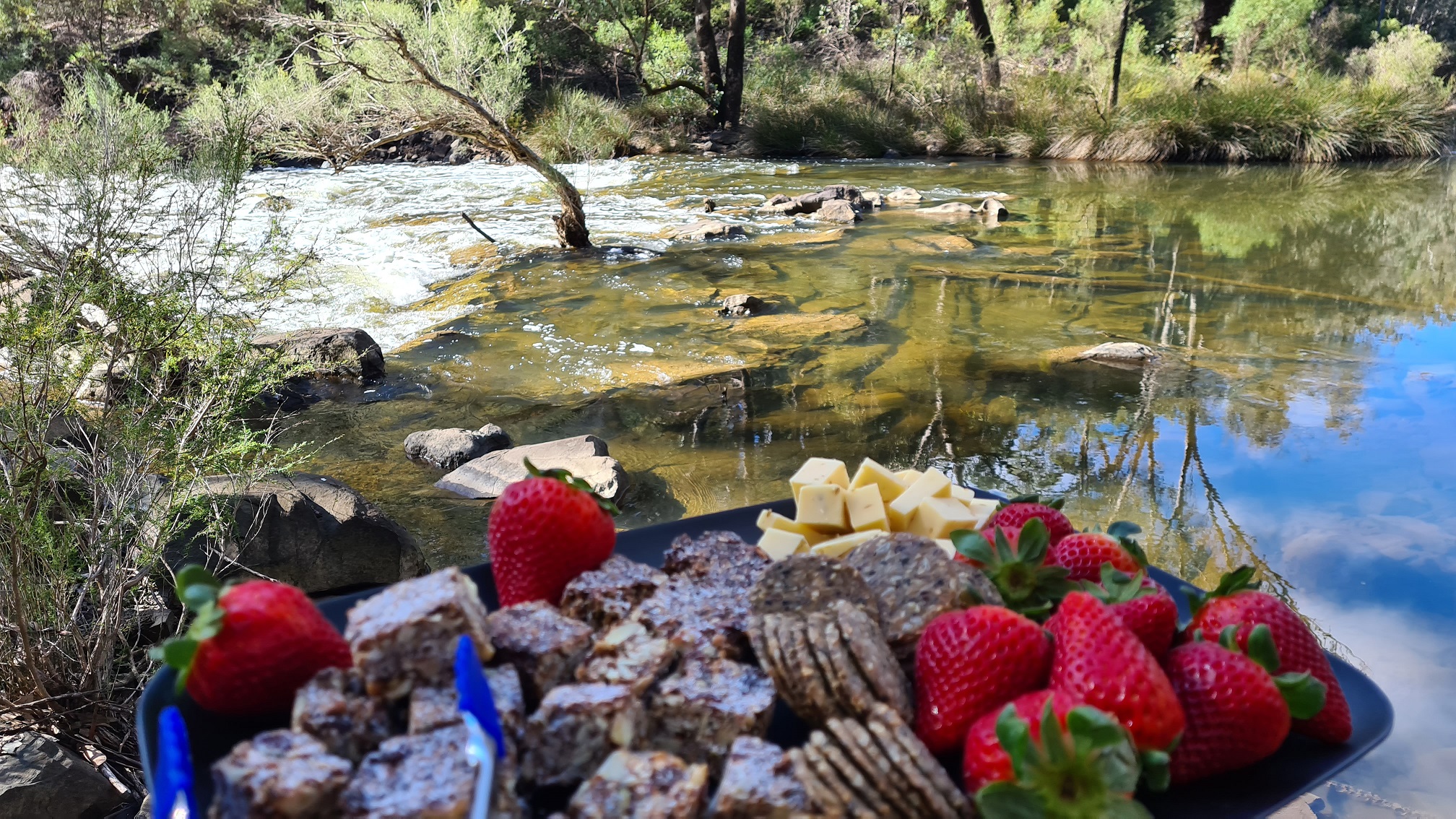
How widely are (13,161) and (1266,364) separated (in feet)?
23.0

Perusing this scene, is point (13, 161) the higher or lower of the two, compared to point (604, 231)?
higher

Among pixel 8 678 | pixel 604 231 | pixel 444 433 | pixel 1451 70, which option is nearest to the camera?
pixel 8 678

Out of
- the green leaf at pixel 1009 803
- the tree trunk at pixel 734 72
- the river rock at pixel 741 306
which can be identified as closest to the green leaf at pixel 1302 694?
the green leaf at pixel 1009 803

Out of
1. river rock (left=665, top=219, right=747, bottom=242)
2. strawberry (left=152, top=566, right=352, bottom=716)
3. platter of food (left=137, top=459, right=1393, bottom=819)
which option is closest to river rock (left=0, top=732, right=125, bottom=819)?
platter of food (left=137, top=459, right=1393, bottom=819)

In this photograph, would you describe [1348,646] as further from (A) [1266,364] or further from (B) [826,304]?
(B) [826,304]

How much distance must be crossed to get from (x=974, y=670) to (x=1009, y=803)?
0.22m

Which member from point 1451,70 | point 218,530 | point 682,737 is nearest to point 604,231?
point 218,530

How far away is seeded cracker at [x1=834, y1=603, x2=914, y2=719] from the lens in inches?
46.3

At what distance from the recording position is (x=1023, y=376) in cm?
543

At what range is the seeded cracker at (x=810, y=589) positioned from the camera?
4.37ft

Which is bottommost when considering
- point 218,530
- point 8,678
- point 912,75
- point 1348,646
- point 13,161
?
point 1348,646

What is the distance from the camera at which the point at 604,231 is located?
10.6m

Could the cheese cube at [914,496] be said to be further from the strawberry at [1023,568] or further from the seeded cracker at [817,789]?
the seeded cracker at [817,789]

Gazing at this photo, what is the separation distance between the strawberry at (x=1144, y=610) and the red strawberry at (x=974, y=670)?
0.47 ft
